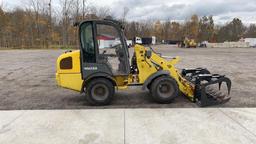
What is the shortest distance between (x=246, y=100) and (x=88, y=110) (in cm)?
420

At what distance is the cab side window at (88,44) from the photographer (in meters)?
6.37

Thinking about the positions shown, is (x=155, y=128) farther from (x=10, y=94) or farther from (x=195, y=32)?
(x=195, y=32)

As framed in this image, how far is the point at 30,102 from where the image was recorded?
6.84 m

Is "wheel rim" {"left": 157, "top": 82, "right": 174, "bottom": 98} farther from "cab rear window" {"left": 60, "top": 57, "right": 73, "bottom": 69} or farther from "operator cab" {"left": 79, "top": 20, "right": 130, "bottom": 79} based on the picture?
"cab rear window" {"left": 60, "top": 57, "right": 73, "bottom": 69}

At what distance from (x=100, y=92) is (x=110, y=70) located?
0.61 m

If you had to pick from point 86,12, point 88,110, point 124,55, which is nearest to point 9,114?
point 88,110

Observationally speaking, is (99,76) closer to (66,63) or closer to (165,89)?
(66,63)

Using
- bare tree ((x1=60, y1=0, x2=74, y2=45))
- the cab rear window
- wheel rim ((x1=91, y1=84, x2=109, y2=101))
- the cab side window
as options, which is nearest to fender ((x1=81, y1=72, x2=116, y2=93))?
wheel rim ((x1=91, y1=84, x2=109, y2=101))

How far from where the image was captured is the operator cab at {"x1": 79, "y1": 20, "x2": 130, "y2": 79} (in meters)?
6.38

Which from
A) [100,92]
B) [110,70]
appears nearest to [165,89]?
[110,70]

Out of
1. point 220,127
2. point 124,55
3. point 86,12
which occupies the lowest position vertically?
point 220,127

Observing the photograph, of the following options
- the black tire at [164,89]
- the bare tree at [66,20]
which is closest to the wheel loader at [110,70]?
the black tire at [164,89]

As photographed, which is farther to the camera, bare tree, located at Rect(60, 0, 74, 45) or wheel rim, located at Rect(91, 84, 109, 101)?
bare tree, located at Rect(60, 0, 74, 45)

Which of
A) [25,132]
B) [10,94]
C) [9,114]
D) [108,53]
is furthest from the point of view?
[10,94]
